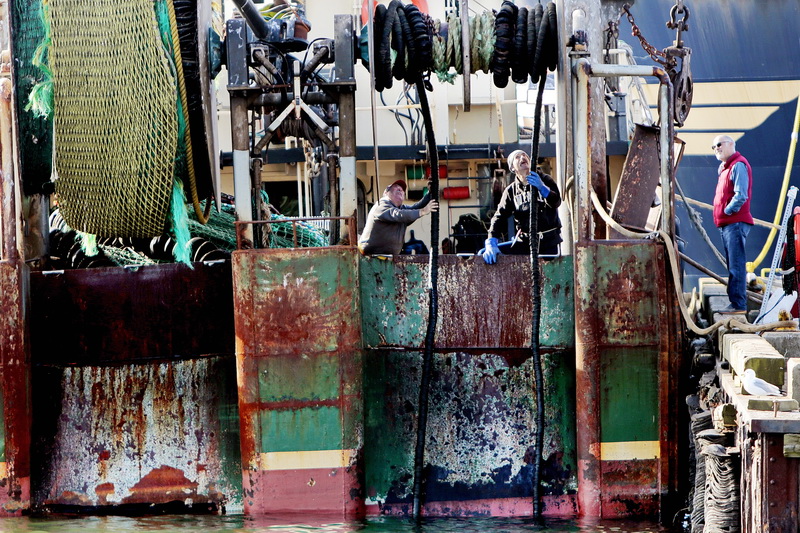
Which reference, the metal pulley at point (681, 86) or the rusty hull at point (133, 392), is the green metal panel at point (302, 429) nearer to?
the rusty hull at point (133, 392)

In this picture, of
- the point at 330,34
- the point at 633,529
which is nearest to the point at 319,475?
the point at 633,529

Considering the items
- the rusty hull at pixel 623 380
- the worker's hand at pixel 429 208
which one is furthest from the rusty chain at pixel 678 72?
the worker's hand at pixel 429 208

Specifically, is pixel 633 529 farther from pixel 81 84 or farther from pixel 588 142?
pixel 81 84

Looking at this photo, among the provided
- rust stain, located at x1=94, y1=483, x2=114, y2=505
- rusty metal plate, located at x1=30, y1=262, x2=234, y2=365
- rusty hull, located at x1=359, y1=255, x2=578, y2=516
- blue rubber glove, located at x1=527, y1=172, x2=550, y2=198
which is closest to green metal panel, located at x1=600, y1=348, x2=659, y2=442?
rusty hull, located at x1=359, y1=255, x2=578, y2=516

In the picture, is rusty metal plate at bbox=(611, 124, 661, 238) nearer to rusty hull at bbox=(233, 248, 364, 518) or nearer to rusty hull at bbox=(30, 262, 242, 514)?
rusty hull at bbox=(233, 248, 364, 518)

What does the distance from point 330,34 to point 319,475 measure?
8.68m

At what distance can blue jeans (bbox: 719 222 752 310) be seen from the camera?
26.2 feet

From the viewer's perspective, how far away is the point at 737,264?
26.2 feet

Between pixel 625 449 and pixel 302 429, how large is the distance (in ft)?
7.34

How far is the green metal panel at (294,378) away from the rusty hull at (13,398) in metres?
1.66

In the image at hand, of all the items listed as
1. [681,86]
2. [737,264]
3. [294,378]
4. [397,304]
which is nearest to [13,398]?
[294,378]

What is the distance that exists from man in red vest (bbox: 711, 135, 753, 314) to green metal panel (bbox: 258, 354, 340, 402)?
3.32 m

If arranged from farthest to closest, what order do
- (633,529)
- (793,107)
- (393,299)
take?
1. (793,107)
2. (393,299)
3. (633,529)

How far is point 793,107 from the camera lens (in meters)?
15.3
